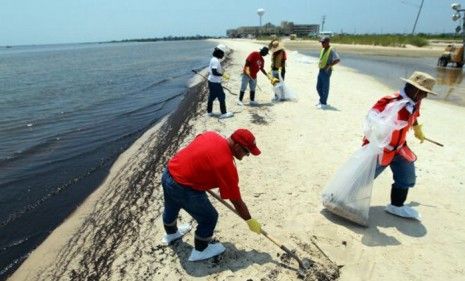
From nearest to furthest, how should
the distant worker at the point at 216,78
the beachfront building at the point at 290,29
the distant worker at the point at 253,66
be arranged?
the distant worker at the point at 216,78 < the distant worker at the point at 253,66 < the beachfront building at the point at 290,29

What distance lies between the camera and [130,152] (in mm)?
8453

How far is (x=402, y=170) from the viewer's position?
445 cm

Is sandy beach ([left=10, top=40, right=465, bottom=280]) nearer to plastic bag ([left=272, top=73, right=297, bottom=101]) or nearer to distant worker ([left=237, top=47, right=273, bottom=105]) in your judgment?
distant worker ([left=237, top=47, right=273, bottom=105])

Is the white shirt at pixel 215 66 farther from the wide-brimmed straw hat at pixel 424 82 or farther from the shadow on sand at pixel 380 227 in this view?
the wide-brimmed straw hat at pixel 424 82

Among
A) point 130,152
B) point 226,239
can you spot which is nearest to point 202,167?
point 226,239

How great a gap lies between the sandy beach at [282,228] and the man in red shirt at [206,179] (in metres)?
0.39

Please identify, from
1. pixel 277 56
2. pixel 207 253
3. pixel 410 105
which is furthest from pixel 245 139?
pixel 277 56

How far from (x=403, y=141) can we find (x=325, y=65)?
577cm

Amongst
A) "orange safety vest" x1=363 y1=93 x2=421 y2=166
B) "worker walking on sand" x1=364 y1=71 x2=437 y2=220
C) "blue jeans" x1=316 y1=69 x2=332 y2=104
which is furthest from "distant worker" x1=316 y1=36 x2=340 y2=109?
"orange safety vest" x1=363 y1=93 x2=421 y2=166

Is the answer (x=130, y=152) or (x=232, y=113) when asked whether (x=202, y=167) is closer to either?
(x=130, y=152)

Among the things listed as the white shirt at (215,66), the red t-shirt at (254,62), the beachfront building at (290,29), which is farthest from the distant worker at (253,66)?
the beachfront building at (290,29)

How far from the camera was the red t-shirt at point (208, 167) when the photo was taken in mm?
3377

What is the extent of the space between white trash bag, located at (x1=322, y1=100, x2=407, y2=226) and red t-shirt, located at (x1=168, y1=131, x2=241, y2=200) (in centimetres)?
152

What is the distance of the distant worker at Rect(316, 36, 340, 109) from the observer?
9578 millimetres
